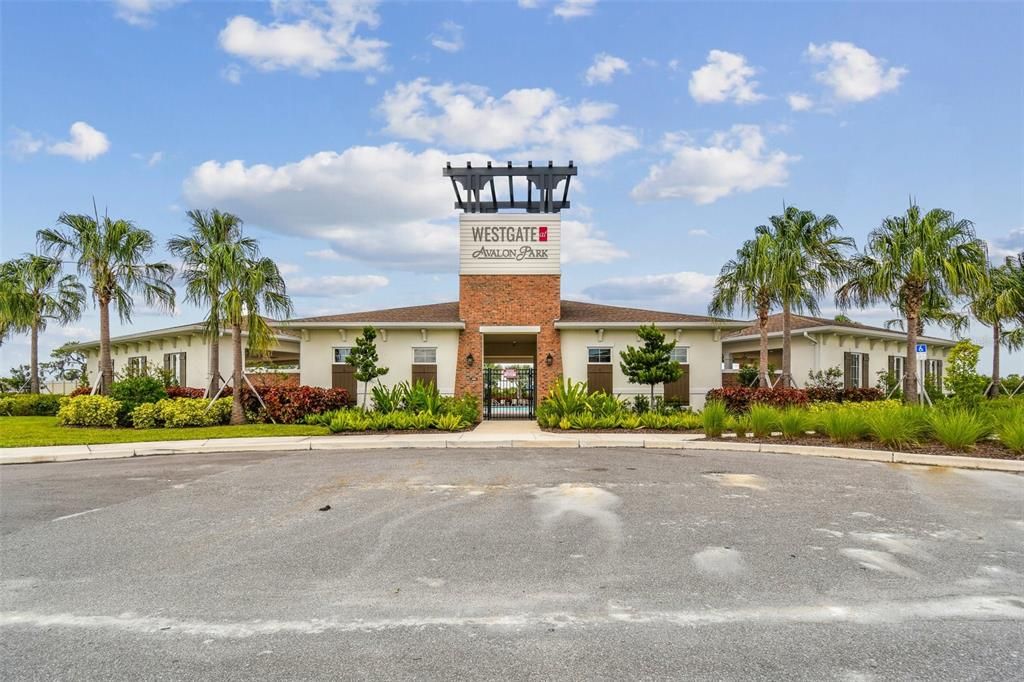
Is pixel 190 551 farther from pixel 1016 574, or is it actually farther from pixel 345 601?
pixel 1016 574

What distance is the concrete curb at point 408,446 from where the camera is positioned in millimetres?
14625

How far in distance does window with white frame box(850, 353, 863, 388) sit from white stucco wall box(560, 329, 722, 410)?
5.49 meters

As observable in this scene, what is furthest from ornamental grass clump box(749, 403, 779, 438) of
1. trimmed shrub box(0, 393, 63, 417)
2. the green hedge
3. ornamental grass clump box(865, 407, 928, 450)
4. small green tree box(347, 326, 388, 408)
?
trimmed shrub box(0, 393, 63, 417)

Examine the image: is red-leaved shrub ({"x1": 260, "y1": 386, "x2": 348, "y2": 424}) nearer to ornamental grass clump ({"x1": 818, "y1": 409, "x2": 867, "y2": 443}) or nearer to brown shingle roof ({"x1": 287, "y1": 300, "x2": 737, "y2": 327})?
brown shingle roof ({"x1": 287, "y1": 300, "x2": 737, "y2": 327})

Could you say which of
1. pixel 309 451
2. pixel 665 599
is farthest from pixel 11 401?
pixel 665 599

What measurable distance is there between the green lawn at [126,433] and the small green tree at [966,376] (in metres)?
17.3

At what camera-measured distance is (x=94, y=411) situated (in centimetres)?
2164

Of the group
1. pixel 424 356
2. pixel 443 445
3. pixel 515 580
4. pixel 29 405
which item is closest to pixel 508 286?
pixel 424 356

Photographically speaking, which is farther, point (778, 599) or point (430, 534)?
point (430, 534)

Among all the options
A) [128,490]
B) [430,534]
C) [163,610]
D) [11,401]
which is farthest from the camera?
[11,401]

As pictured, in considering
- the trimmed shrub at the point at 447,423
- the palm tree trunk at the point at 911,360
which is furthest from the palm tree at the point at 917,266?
the trimmed shrub at the point at 447,423

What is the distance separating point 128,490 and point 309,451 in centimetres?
565

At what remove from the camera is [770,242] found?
76.1ft

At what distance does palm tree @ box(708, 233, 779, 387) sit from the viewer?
23062 millimetres
